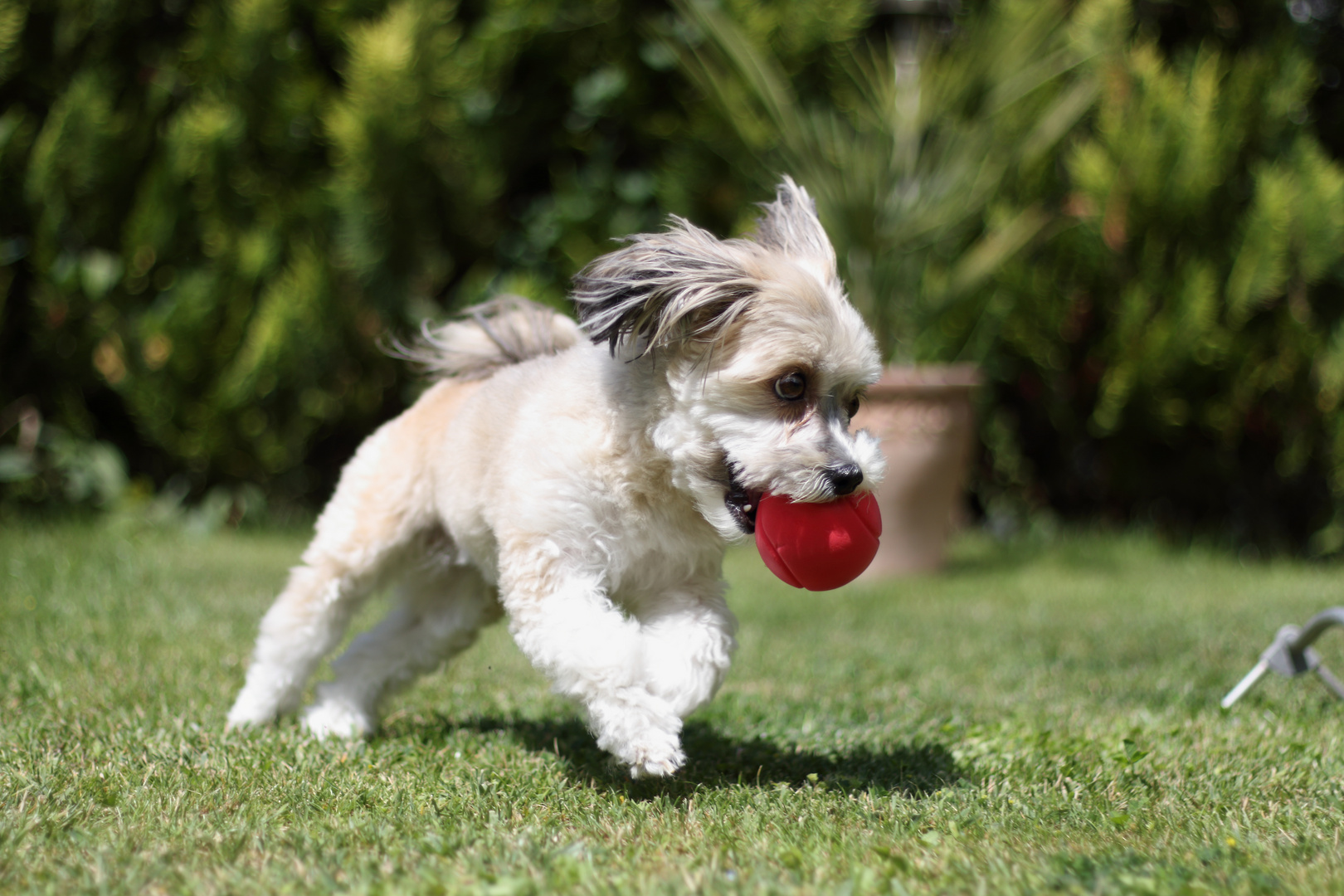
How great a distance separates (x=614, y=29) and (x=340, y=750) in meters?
5.52

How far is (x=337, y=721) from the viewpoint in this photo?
3.51 metres

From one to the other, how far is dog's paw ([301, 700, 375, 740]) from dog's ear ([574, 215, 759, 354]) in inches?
59.1

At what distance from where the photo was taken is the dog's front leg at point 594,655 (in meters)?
2.58

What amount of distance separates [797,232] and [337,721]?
1991mm

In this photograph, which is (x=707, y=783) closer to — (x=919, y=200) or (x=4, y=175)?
(x=919, y=200)

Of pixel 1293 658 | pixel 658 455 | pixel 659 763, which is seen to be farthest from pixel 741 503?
pixel 1293 658

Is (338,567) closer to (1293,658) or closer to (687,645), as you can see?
(687,645)

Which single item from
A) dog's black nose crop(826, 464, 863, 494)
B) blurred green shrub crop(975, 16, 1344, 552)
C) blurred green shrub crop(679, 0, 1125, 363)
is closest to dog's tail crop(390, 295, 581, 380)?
dog's black nose crop(826, 464, 863, 494)

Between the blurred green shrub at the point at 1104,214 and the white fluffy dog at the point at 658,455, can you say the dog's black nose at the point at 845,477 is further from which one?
the blurred green shrub at the point at 1104,214

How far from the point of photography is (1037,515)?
330 inches

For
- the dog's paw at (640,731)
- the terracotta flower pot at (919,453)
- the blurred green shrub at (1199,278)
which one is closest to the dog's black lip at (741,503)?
the dog's paw at (640,731)

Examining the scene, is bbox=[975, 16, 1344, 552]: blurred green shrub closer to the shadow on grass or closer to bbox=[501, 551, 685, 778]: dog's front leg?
the shadow on grass

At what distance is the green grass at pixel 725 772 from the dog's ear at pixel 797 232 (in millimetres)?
1357

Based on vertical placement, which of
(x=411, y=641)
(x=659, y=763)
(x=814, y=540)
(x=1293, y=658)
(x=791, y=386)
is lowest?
(x=411, y=641)
